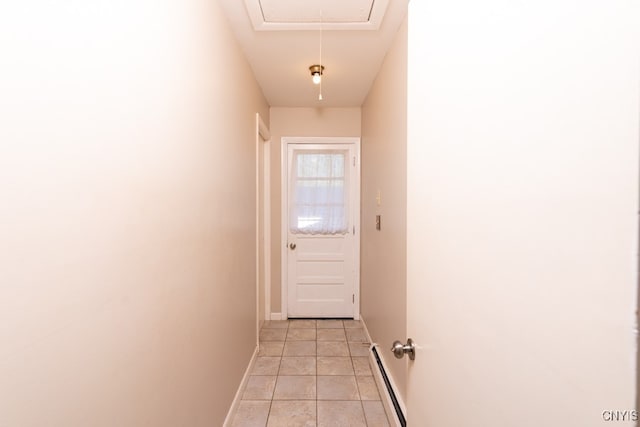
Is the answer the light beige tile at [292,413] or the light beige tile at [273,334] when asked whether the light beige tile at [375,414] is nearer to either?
the light beige tile at [292,413]

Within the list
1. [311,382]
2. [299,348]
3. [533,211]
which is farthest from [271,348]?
[533,211]

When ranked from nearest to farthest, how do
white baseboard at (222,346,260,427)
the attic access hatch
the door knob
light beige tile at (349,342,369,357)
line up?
the door knob, the attic access hatch, white baseboard at (222,346,260,427), light beige tile at (349,342,369,357)

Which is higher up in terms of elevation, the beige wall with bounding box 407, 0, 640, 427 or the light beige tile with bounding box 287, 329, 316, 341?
the beige wall with bounding box 407, 0, 640, 427

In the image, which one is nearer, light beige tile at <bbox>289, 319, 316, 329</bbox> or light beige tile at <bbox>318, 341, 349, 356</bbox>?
light beige tile at <bbox>318, 341, 349, 356</bbox>

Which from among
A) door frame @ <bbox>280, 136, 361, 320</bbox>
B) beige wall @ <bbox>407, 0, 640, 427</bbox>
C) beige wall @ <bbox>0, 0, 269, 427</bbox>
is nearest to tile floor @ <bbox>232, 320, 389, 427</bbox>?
door frame @ <bbox>280, 136, 361, 320</bbox>

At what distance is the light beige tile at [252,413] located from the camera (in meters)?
1.88

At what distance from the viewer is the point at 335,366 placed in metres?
2.52

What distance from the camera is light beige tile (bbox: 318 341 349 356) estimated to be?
2.74 meters

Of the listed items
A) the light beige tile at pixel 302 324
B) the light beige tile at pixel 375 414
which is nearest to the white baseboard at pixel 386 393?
the light beige tile at pixel 375 414

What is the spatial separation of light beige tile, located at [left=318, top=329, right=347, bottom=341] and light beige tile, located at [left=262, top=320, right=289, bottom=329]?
1.34ft

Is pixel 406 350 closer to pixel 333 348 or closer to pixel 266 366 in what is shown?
pixel 266 366

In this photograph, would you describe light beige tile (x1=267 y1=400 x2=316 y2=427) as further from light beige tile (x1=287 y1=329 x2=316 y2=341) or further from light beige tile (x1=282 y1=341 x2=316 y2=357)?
light beige tile (x1=287 y1=329 x2=316 y2=341)

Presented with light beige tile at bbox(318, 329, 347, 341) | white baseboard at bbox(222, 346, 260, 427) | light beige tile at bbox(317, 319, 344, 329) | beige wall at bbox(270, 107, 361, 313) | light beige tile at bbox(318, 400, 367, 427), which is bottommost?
light beige tile at bbox(318, 400, 367, 427)

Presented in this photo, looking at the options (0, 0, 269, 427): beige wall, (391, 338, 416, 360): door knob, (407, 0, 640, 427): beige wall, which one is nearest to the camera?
(407, 0, 640, 427): beige wall
